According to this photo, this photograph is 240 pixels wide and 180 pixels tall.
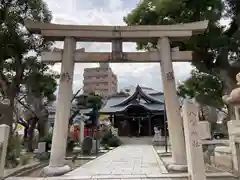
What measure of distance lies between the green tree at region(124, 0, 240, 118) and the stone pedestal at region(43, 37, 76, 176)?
19.7ft

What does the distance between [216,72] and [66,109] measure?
944 centimetres

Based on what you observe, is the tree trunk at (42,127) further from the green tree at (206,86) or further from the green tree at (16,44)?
the green tree at (206,86)

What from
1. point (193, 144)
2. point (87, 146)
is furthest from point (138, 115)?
point (193, 144)

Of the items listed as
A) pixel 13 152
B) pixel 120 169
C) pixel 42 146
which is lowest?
pixel 120 169

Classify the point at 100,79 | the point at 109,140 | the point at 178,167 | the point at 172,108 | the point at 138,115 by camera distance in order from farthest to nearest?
the point at 100,79 < the point at 138,115 < the point at 109,140 < the point at 172,108 < the point at 178,167

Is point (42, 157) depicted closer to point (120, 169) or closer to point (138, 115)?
point (120, 169)

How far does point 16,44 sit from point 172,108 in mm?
9014

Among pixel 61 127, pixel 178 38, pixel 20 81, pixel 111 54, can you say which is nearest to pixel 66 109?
pixel 61 127

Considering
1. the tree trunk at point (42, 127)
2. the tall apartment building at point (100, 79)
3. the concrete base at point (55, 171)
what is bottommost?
the concrete base at point (55, 171)

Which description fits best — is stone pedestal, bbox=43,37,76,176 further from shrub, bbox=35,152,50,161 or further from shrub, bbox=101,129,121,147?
shrub, bbox=101,129,121,147

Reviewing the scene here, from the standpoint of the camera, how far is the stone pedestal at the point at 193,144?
462 cm

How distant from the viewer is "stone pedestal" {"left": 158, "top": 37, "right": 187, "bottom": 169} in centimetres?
746

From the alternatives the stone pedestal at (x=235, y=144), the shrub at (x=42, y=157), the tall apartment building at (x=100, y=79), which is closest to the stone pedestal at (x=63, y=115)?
the shrub at (x=42, y=157)

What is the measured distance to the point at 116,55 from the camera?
8.30 meters
